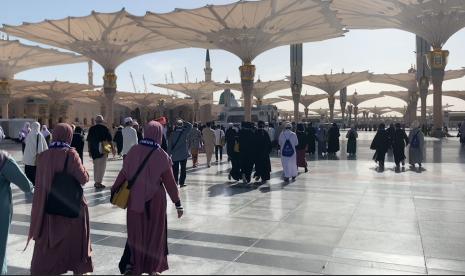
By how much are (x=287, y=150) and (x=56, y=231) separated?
7444 millimetres

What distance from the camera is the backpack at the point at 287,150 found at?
10.5 m

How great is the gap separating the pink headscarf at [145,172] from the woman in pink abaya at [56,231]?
1.34 feet

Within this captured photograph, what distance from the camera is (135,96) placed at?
245 feet

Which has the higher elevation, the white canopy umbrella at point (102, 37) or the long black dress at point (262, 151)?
the white canopy umbrella at point (102, 37)

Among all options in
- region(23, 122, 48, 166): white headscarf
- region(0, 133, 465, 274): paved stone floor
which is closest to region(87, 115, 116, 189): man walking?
region(0, 133, 465, 274): paved stone floor

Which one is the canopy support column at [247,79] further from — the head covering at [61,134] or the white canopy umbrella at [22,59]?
the head covering at [61,134]

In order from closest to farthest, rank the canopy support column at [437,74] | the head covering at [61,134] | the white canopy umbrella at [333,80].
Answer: the head covering at [61,134] → the canopy support column at [437,74] → the white canopy umbrella at [333,80]

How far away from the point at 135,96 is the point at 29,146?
223 feet

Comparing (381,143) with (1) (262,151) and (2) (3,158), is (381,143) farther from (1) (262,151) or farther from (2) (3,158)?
(2) (3,158)

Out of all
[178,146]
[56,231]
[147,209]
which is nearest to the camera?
[56,231]

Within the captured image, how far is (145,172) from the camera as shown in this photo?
3.81 meters

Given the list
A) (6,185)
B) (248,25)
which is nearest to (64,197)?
(6,185)

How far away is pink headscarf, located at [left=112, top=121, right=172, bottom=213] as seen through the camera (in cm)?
376

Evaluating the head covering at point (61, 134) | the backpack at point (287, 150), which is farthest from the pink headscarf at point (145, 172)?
the backpack at point (287, 150)
